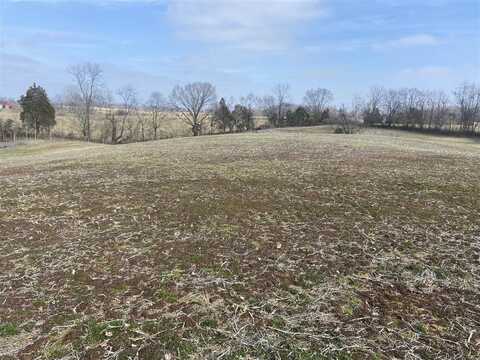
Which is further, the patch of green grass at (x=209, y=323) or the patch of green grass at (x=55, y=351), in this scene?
the patch of green grass at (x=209, y=323)

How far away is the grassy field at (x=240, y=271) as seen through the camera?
4.08m

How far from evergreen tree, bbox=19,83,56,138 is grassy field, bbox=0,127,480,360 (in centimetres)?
5326

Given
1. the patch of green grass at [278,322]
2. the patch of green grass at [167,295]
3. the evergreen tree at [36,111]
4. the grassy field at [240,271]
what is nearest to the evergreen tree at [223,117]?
the evergreen tree at [36,111]

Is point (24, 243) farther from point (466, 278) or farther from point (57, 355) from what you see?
point (466, 278)

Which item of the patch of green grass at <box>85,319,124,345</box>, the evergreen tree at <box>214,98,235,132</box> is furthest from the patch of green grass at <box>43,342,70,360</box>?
the evergreen tree at <box>214,98,235,132</box>

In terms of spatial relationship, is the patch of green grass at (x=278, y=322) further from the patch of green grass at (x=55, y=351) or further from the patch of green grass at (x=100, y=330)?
the patch of green grass at (x=55, y=351)

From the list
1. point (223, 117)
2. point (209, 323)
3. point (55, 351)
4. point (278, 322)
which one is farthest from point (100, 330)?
point (223, 117)

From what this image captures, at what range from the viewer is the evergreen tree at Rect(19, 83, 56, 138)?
57062 mm

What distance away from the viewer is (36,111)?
56.9 m

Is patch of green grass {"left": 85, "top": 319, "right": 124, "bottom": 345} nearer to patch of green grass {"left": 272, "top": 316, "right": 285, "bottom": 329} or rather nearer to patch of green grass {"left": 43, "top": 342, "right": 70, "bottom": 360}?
patch of green grass {"left": 43, "top": 342, "right": 70, "bottom": 360}

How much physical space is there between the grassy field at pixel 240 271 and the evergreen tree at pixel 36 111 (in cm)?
5326

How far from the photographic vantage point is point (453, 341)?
4082 millimetres

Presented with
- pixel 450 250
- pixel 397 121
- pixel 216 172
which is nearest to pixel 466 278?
pixel 450 250

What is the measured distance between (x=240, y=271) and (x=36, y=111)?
6195cm
